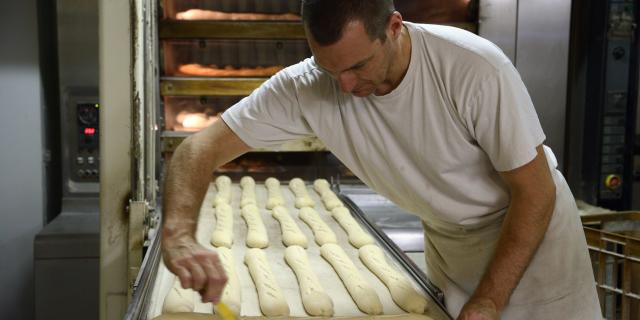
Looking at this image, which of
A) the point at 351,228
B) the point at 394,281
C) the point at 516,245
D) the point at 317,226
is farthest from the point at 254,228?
the point at 516,245

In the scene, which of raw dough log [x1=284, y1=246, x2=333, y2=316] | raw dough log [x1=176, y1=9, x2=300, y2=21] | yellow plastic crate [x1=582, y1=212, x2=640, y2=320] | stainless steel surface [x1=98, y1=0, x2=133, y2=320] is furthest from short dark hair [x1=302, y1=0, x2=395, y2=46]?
raw dough log [x1=176, y1=9, x2=300, y2=21]

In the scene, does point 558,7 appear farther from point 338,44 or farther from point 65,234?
point 65,234

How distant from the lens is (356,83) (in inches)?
55.2

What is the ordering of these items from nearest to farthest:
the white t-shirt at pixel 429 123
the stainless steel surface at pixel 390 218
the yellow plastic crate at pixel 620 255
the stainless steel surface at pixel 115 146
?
the white t-shirt at pixel 429 123 → the yellow plastic crate at pixel 620 255 → the stainless steel surface at pixel 115 146 → the stainless steel surface at pixel 390 218

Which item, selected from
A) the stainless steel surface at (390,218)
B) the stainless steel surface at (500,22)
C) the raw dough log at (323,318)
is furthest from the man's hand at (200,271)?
the stainless steel surface at (500,22)

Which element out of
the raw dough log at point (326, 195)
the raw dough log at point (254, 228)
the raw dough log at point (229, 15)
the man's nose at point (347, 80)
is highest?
the raw dough log at point (229, 15)

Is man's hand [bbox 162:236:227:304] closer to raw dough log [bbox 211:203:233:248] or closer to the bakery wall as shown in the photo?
raw dough log [bbox 211:203:233:248]

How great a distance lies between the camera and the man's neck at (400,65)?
148 cm

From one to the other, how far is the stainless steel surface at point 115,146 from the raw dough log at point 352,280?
27.3 inches

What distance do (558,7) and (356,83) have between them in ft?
7.51

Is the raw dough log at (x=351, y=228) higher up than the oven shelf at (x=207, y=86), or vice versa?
the oven shelf at (x=207, y=86)

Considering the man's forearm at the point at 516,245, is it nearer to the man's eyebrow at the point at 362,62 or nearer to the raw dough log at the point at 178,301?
the man's eyebrow at the point at 362,62

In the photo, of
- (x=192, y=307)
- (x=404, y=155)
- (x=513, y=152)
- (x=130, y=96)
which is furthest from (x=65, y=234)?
(x=513, y=152)

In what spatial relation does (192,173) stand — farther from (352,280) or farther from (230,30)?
(230,30)
